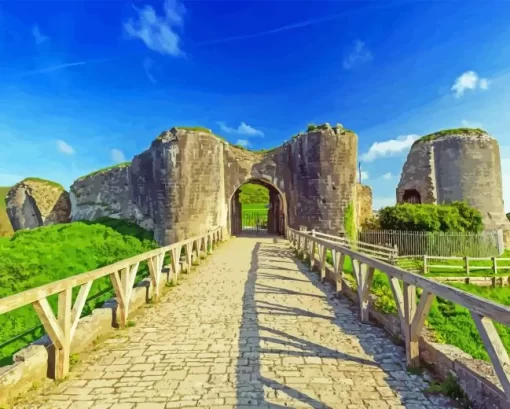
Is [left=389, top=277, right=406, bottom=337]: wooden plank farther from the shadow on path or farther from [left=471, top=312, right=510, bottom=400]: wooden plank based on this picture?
[left=471, top=312, right=510, bottom=400]: wooden plank

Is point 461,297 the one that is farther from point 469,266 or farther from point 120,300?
point 469,266

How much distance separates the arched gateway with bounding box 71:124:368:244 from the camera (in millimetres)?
20375

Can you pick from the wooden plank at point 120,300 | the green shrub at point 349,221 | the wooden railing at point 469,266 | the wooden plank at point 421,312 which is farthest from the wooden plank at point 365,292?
the green shrub at point 349,221

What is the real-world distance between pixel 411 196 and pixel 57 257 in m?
24.0

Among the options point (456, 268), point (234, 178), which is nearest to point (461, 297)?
point (456, 268)

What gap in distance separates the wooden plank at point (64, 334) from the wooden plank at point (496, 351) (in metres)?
3.75

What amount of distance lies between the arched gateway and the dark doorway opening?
27.0ft

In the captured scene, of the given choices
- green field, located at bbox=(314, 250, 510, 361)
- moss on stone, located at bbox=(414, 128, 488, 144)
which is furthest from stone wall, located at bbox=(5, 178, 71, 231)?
moss on stone, located at bbox=(414, 128, 488, 144)

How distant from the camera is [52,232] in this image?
68.7 feet

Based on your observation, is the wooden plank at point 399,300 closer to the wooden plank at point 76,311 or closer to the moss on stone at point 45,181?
the wooden plank at point 76,311

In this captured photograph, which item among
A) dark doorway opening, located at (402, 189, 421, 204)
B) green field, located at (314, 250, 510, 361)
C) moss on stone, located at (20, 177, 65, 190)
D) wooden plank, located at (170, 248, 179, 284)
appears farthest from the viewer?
moss on stone, located at (20, 177, 65, 190)

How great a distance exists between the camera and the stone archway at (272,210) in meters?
23.6

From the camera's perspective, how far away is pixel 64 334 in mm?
3803

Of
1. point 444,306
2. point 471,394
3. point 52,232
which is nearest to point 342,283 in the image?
point 471,394
